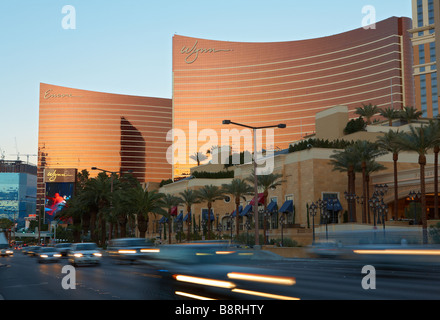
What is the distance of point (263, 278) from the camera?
387 inches

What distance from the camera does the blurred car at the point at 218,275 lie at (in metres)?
10.1

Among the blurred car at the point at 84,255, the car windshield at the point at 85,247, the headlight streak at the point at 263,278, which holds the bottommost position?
the blurred car at the point at 84,255

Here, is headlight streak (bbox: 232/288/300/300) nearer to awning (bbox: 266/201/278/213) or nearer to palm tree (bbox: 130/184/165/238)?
palm tree (bbox: 130/184/165/238)

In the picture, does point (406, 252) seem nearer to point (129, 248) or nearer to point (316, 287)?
point (316, 287)

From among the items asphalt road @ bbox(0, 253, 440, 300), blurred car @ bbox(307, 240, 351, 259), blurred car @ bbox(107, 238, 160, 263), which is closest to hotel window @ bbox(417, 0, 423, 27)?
blurred car @ bbox(107, 238, 160, 263)

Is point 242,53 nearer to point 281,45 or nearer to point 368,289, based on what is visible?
point 281,45

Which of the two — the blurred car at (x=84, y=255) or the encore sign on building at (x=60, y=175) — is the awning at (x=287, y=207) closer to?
the blurred car at (x=84, y=255)

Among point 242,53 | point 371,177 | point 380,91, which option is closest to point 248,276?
point 371,177

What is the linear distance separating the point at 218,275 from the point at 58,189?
16672cm

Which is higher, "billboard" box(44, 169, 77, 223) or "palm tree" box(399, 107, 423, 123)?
"palm tree" box(399, 107, 423, 123)

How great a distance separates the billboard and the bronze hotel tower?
3539 cm

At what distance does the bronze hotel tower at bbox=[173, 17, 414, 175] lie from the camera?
14675 centimetres

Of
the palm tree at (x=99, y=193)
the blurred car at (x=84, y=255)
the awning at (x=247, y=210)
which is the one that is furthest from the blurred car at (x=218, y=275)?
the awning at (x=247, y=210)

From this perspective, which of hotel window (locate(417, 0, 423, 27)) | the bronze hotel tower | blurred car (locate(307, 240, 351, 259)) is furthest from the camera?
hotel window (locate(417, 0, 423, 27))
